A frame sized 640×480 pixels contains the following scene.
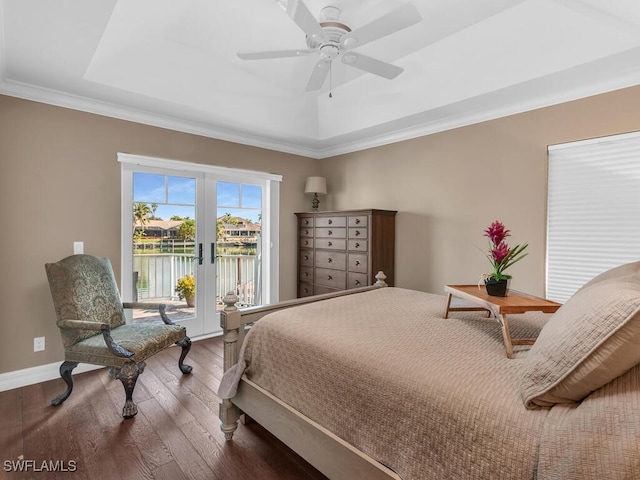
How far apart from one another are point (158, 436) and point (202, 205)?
8.22 ft

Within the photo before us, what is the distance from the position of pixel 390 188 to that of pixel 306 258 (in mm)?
1520

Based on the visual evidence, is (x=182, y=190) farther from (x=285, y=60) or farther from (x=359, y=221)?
(x=359, y=221)

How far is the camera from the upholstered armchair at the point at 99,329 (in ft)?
7.66

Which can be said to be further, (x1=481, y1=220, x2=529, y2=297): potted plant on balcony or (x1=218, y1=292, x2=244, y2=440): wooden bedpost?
(x1=218, y1=292, x2=244, y2=440): wooden bedpost

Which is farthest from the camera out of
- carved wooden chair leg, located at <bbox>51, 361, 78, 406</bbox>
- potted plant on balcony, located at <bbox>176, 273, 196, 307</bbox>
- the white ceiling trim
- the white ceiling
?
potted plant on balcony, located at <bbox>176, 273, 196, 307</bbox>

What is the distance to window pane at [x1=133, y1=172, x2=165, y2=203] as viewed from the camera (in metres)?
3.47

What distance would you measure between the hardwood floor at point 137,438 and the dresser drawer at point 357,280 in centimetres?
192

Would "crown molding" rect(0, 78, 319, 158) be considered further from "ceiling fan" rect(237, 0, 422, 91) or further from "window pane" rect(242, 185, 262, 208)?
"ceiling fan" rect(237, 0, 422, 91)

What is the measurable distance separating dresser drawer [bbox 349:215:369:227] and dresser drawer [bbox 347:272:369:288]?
0.59 meters

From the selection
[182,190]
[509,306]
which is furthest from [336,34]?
[182,190]

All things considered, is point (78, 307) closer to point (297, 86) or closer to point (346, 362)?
point (346, 362)

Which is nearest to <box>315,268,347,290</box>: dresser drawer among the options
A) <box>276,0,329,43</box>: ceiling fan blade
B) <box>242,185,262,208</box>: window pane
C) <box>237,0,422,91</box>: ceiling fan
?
<box>242,185,262,208</box>: window pane

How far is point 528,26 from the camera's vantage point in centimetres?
244
